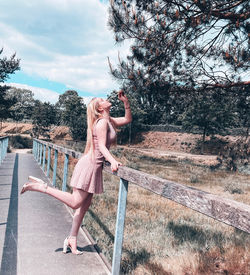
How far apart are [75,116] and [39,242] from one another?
49.5m

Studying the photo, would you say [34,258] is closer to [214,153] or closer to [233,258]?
[233,258]

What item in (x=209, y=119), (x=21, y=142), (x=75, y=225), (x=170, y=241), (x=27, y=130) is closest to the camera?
(x=75, y=225)

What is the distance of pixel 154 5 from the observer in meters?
7.88

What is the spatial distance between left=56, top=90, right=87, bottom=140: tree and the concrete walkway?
4232 cm

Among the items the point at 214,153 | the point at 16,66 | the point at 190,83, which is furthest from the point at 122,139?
the point at 190,83

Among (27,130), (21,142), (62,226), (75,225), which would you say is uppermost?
(27,130)

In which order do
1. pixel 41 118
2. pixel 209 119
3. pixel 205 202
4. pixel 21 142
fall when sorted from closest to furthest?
1. pixel 205 202
2. pixel 21 142
3. pixel 209 119
4. pixel 41 118

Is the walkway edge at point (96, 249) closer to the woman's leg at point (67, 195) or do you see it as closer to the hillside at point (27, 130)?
the woman's leg at point (67, 195)

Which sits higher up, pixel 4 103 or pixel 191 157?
pixel 4 103

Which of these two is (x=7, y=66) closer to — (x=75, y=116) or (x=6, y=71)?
(x=6, y=71)

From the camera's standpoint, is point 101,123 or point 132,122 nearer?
point 101,123

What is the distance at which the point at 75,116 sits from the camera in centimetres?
5172

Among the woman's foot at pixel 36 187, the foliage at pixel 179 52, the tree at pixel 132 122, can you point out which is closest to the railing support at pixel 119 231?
the woman's foot at pixel 36 187

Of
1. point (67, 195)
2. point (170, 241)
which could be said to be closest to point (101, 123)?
point (67, 195)
